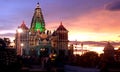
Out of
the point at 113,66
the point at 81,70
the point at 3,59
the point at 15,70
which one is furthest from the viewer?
the point at 113,66

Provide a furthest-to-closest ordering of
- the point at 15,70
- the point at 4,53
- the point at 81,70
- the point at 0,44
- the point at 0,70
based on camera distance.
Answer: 1. the point at 0,44
2. the point at 81,70
3. the point at 4,53
4. the point at 15,70
5. the point at 0,70

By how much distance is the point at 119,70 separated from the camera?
92.8 m

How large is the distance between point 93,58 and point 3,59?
257 feet

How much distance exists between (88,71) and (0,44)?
23.0 meters

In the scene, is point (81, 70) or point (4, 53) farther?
point (81, 70)

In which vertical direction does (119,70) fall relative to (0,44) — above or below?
below

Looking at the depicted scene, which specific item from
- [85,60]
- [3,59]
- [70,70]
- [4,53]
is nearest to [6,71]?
[3,59]

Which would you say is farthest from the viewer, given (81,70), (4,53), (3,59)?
(81,70)

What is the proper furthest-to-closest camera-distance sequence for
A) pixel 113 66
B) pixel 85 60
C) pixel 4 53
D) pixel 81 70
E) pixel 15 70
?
pixel 85 60 → pixel 113 66 → pixel 81 70 → pixel 4 53 → pixel 15 70

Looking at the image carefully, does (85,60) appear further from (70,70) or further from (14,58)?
(14,58)

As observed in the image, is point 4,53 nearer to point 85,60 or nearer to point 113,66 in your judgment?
point 113,66

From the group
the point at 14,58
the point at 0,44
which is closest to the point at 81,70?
the point at 14,58

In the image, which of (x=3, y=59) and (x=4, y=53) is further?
(x=4, y=53)

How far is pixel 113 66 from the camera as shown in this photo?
9831 centimetres
